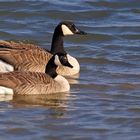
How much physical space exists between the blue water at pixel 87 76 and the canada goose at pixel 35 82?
183 millimetres

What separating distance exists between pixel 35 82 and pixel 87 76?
6.66ft

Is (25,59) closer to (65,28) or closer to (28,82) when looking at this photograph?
(65,28)

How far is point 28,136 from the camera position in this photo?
1093cm

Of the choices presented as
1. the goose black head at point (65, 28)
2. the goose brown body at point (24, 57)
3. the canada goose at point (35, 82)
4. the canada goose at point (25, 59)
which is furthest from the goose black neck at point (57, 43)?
the canada goose at point (35, 82)

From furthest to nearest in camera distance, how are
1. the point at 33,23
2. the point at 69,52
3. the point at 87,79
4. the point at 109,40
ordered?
the point at 33,23, the point at 109,40, the point at 69,52, the point at 87,79

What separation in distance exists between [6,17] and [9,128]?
34.0 ft

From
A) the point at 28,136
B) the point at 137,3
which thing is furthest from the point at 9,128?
the point at 137,3

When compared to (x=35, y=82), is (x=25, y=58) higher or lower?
higher

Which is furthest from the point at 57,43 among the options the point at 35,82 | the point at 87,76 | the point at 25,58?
the point at 35,82

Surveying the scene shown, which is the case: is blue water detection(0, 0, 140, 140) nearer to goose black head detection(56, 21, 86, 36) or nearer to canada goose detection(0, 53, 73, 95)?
canada goose detection(0, 53, 73, 95)

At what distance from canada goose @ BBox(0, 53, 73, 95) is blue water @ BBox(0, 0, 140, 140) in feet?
0.60

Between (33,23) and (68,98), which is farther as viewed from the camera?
(33,23)

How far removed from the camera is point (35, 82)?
1383cm

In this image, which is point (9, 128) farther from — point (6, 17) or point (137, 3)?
point (137, 3)
